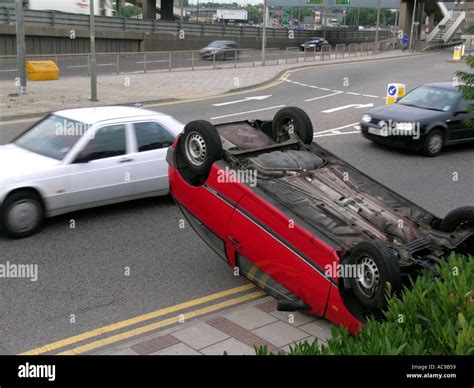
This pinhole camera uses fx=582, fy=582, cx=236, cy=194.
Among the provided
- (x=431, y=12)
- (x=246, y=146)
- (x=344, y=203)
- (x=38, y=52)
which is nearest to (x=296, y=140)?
(x=246, y=146)

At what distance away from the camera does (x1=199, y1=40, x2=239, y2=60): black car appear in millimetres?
36750

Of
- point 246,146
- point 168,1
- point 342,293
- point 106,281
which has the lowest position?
point 106,281

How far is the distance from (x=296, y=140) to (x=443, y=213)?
141 inches

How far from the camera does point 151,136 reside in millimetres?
9141

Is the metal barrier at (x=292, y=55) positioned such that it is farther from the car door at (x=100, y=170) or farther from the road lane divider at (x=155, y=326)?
the road lane divider at (x=155, y=326)

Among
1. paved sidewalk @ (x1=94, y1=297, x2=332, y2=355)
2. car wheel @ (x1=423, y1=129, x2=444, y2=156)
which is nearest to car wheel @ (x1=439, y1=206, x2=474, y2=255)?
paved sidewalk @ (x1=94, y1=297, x2=332, y2=355)

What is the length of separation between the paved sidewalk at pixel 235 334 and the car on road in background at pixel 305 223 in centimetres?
28

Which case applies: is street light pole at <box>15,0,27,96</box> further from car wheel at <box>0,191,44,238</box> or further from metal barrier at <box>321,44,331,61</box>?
metal barrier at <box>321,44,331,61</box>

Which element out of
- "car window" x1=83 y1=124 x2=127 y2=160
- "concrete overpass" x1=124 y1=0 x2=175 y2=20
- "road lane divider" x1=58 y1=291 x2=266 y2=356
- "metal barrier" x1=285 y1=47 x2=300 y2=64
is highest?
"concrete overpass" x1=124 y1=0 x2=175 y2=20

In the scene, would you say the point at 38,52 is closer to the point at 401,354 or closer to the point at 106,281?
the point at 106,281

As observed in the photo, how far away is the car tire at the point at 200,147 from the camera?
20.9 feet

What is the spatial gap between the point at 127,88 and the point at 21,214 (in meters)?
16.3

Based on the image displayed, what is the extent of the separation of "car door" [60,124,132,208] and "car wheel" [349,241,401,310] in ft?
14.4

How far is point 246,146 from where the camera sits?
23.5ft
